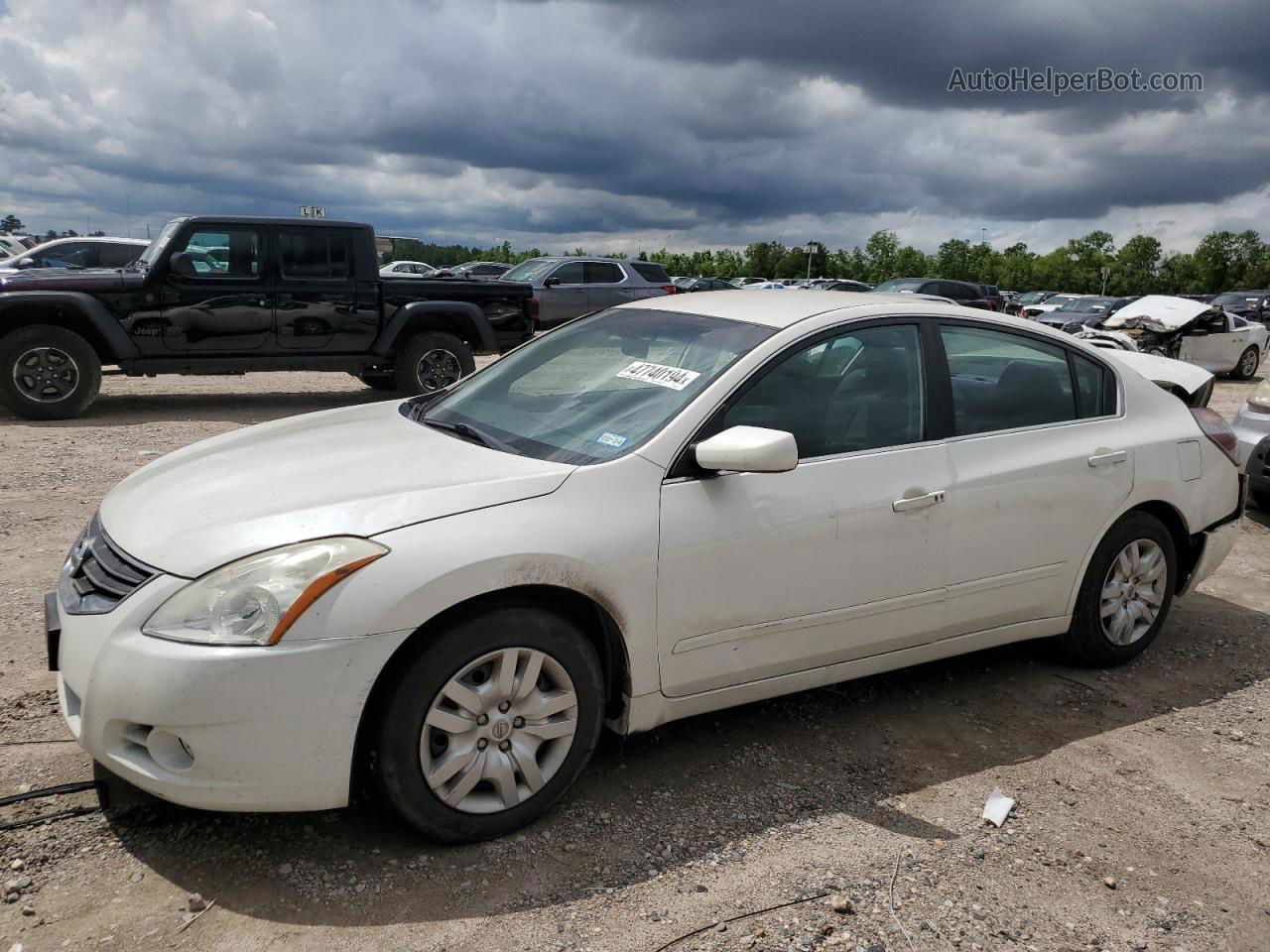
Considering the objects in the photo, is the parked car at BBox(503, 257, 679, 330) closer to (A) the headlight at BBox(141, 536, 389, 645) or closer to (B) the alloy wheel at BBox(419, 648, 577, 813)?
(B) the alloy wheel at BBox(419, 648, 577, 813)

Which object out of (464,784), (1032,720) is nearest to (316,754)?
(464,784)

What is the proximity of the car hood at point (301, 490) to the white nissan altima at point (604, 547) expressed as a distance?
0.01 meters

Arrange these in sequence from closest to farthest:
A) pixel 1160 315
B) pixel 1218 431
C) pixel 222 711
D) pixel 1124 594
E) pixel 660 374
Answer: pixel 222 711
pixel 660 374
pixel 1124 594
pixel 1218 431
pixel 1160 315

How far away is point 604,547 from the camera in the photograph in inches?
118

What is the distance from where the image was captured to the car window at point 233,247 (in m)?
10.1

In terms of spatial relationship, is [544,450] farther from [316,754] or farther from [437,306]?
[437,306]

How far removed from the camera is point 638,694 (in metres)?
3.15

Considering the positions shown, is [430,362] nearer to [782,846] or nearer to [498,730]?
[498,730]

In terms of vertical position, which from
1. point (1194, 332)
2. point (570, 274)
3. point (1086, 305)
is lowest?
point (1194, 332)

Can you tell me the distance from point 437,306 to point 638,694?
8.76 meters

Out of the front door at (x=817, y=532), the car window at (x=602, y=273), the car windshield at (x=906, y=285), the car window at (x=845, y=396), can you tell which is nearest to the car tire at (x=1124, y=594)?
the front door at (x=817, y=532)

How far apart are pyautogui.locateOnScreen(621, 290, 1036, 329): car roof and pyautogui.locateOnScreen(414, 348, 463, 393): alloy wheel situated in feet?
24.1

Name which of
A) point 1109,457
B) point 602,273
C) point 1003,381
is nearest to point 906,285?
point 602,273

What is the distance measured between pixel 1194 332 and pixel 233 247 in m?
15.1
